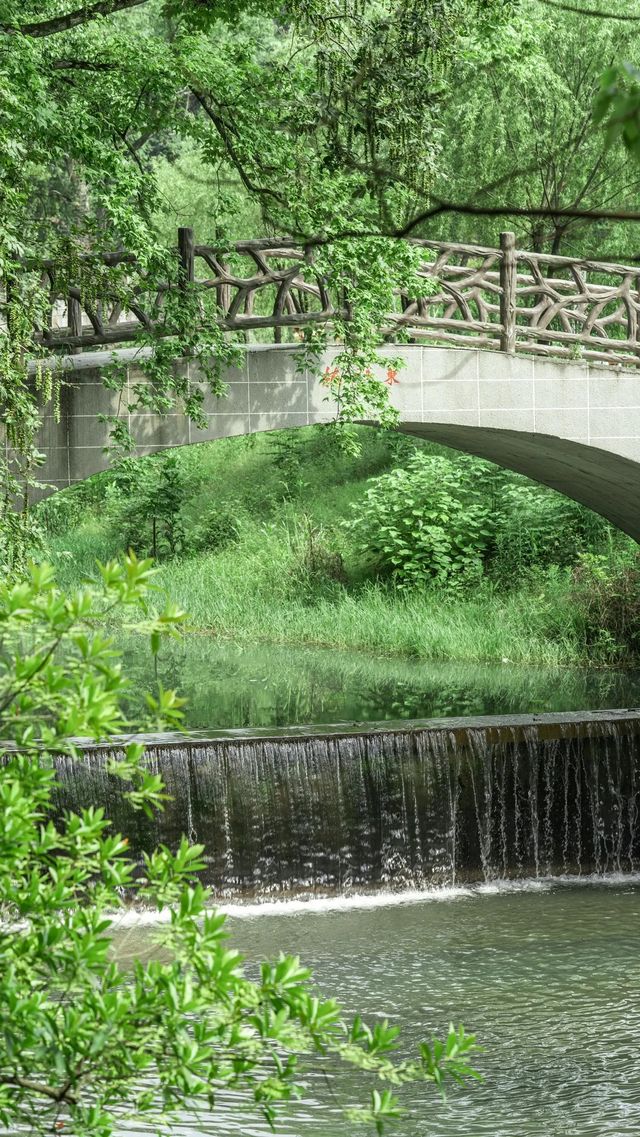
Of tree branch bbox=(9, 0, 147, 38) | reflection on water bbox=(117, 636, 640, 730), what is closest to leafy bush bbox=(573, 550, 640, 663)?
reflection on water bbox=(117, 636, 640, 730)

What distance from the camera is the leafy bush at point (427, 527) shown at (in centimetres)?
2006

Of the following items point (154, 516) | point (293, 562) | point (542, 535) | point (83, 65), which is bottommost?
point (293, 562)

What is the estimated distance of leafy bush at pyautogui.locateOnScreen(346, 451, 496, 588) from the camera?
790 inches

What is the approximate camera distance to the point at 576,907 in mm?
9516

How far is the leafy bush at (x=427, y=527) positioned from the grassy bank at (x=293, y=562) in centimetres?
27

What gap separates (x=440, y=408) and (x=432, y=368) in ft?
1.36

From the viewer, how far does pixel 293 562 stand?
20891 mm

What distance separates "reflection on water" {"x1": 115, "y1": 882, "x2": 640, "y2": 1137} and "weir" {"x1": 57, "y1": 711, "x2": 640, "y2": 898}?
1.73ft

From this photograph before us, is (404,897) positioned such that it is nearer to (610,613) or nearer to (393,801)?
(393,801)

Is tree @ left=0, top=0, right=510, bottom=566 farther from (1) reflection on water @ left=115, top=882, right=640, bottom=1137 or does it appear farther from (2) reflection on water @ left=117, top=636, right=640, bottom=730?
(1) reflection on water @ left=115, top=882, right=640, bottom=1137

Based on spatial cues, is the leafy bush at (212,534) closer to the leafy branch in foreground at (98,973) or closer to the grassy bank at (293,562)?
the grassy bank at (293,562)

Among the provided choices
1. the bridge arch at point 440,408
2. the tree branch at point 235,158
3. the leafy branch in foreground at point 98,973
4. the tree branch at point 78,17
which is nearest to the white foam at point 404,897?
the bridge arch at point 440,408

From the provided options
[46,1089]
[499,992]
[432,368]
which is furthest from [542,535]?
[46,1089]

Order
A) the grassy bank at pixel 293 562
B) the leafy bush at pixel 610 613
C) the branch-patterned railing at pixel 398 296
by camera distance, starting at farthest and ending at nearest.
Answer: the grassy bank at pixel 293 562
the leafy bush at pixel 610 613
the branch-patterned railing at pixel 398 296
